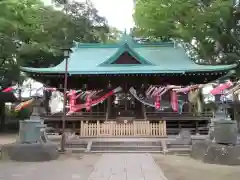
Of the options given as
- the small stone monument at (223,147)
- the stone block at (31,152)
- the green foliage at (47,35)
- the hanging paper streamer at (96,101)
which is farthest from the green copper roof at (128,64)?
the stone block at (31,152)

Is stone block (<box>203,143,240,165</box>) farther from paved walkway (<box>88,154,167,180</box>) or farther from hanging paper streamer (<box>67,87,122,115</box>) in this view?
hanging paper streamer (<box>67,87,122,115</box>)

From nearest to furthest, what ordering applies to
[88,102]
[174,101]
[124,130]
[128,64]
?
[124,130] → [174,101] → [88,102] → [128,64]

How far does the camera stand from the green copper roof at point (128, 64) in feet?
66.5

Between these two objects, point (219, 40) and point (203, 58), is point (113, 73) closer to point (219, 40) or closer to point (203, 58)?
point (219, 40)

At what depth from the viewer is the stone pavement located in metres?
8.56

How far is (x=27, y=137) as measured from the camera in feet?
40.2

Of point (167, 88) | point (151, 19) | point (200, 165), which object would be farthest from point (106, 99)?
point (200, 165)

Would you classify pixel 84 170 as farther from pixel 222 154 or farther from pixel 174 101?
pixel 174 101

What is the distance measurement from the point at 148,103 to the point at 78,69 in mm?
5234

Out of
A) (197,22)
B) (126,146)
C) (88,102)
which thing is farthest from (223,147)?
(197,22)

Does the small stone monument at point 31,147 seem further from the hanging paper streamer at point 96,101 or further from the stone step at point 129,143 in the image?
the hanging paper streamer at point 96,101

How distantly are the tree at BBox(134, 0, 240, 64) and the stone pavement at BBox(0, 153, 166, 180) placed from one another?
13756mm

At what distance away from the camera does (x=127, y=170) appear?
9.65m

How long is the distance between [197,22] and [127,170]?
15911mm
